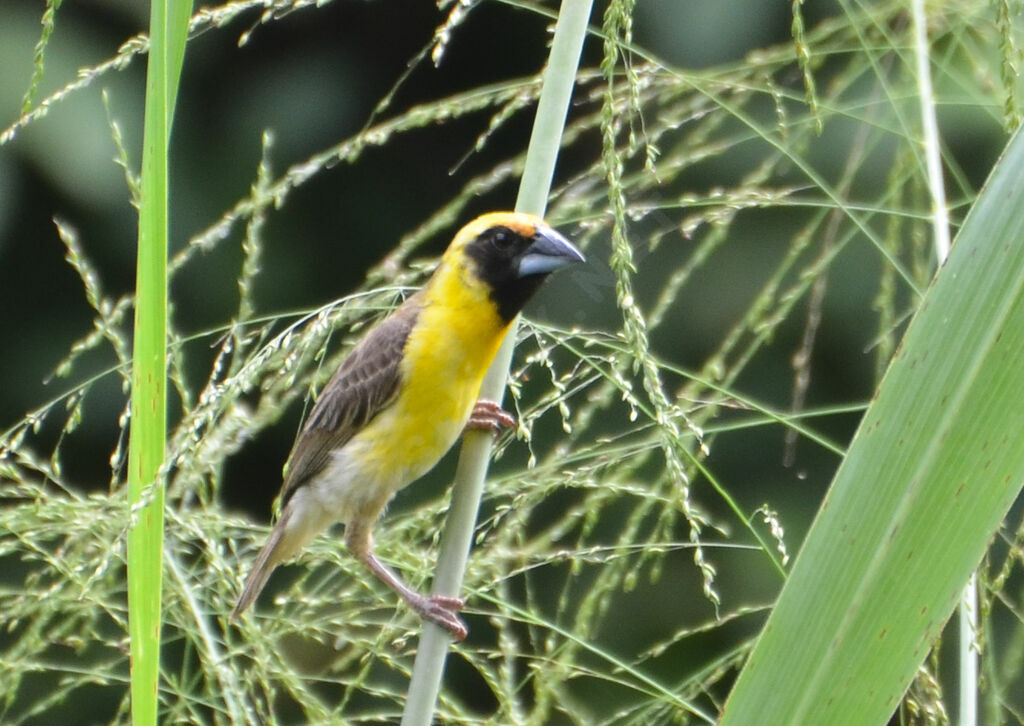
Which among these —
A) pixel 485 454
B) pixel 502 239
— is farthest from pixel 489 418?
pixel 502 239

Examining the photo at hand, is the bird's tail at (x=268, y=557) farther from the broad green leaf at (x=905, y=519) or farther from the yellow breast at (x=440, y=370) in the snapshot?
the broad green leaf at (x=905, y=519)

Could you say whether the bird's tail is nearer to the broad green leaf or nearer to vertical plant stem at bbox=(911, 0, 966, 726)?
vertical plant stem at bbox=(911, 0, 966, 726)

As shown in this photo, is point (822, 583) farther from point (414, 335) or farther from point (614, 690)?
point (614, 690)

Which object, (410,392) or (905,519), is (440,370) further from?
(905,519)

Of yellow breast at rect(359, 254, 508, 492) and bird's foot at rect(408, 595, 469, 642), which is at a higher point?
yellow breast at rect(359, 254, 508, 492)

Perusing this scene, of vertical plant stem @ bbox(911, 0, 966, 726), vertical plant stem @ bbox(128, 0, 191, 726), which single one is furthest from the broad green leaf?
vertical plant stem @ bbox(128, 0, 191, 726)
